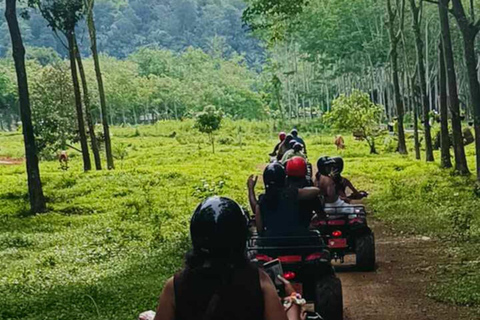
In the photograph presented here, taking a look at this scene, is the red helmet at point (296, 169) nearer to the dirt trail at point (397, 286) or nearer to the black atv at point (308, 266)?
the black atv at point (308, 266)

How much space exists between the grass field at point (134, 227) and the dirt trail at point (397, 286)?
264 mm

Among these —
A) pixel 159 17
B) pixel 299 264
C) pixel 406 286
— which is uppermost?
pixel 159 17

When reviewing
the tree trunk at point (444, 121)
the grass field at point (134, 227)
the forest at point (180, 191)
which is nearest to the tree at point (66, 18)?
the forest at point (180, 191)

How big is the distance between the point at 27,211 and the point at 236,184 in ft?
21.1

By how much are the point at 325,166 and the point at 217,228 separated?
687 centimetres

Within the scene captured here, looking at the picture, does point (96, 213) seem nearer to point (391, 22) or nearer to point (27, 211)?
point (27, 211)

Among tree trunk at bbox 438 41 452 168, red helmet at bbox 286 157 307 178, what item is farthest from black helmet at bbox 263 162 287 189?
tree trunk at bbox 438 41 452 168

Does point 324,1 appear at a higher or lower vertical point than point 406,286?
higher

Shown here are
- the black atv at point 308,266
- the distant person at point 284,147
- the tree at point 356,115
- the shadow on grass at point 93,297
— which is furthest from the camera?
the tree at point 356,115

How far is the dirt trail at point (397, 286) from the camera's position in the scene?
7566 mm

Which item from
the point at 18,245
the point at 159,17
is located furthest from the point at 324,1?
the point at 159,17

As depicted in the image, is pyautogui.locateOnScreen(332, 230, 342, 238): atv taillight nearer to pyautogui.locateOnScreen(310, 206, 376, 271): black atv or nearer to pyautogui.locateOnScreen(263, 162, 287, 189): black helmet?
pyautogui.locateOnScreen(310, 206, 376, 271): black atv

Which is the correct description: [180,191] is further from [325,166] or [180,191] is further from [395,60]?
[395,60]

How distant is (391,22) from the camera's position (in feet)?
99.2
